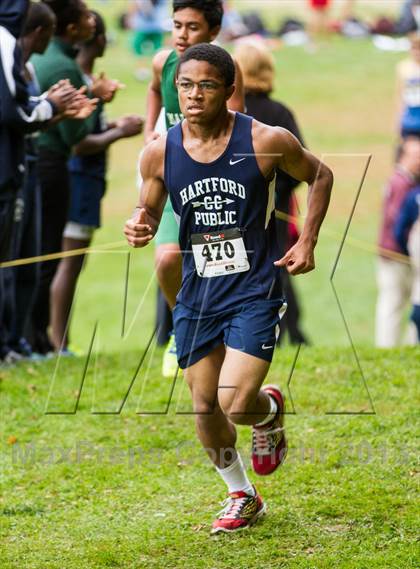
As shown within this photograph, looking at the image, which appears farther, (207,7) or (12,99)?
(12,99)

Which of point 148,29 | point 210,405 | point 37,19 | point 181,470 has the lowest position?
point 148,29

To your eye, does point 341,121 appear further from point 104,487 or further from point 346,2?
point 104,487

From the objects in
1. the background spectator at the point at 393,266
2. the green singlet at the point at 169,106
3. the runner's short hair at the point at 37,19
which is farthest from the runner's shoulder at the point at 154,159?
the background spectator at the point at 393,266

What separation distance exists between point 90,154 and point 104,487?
348cm

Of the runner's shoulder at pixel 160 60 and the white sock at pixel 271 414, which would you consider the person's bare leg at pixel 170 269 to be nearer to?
the runner's shoulder at pixel 160 60

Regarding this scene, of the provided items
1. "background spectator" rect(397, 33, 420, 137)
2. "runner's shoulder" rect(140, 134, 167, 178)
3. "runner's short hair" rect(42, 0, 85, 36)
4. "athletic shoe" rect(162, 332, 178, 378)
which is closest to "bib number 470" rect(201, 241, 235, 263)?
"runner's shoulder" rect(140, 134, 167, 178)

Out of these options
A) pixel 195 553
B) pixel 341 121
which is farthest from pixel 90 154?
pixel 341 121

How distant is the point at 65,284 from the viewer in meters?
9.62

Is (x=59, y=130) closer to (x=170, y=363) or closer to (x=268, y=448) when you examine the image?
(x=170, y=363)

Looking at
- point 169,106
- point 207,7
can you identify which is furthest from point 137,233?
point 207,7

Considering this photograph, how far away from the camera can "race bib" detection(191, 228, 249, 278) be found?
5586mm

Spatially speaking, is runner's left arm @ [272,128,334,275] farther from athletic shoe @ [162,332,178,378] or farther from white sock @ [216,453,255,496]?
athletic shoe @ [162,332,178,378]

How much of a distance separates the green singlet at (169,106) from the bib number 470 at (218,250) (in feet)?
5.80

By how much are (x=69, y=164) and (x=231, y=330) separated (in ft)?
13.8
